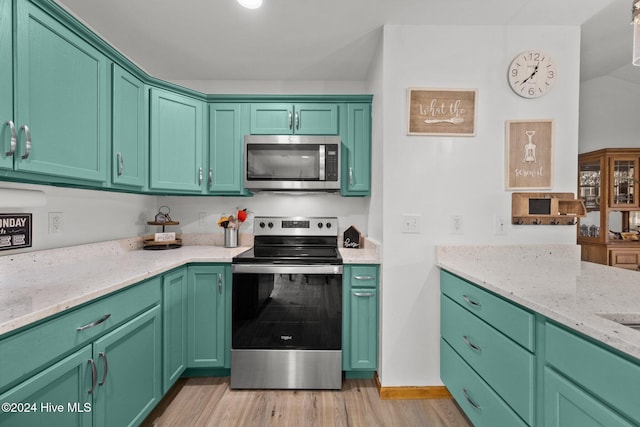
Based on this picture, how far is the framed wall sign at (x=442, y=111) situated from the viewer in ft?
6.23

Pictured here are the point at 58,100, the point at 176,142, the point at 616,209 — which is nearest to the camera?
the point at 58,100

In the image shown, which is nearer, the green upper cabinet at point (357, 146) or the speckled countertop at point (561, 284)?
the speckled countertop at point (561, 284)

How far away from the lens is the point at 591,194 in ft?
11.0

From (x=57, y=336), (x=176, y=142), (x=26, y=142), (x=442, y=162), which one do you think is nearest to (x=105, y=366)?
(x=57, y=336)

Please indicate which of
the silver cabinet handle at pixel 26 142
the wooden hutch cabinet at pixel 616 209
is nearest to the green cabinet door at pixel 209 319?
the silver cabinet handle at pixel 26 142

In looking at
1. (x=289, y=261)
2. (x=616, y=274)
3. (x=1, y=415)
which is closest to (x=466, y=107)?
(x=616, y=274)

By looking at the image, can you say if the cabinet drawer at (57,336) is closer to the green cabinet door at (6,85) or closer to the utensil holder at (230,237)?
the green cabinet door at (6,85)

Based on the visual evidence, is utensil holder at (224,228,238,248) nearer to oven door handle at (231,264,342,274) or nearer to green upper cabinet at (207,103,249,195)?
green upper cabinet at (207,103,249,195)

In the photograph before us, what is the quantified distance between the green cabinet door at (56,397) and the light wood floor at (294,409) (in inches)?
29.7

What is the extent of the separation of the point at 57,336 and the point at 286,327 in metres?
1.26

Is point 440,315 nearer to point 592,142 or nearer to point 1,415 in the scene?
point 1,415

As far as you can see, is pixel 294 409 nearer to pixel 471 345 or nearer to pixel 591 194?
pixel 471 345

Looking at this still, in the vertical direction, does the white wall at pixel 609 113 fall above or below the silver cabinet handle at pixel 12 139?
above

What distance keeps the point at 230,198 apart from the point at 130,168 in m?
0.94
